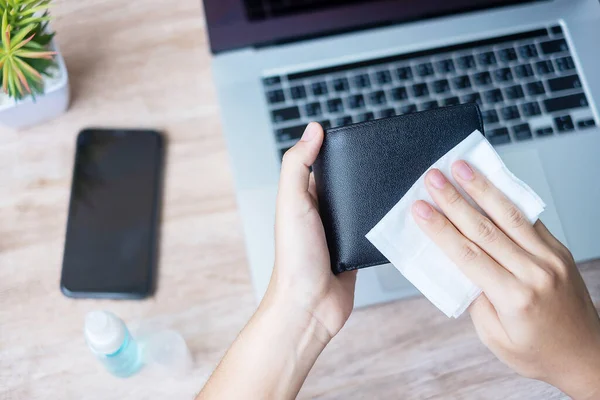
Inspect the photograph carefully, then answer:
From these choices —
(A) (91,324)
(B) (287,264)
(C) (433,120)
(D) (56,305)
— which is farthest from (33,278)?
(C) (433,120)

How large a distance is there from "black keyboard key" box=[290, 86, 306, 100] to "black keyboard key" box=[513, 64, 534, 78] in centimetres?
26

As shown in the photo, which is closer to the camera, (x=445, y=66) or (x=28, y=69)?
(x=28, y=69)

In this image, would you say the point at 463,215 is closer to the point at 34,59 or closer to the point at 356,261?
the point at 356,261

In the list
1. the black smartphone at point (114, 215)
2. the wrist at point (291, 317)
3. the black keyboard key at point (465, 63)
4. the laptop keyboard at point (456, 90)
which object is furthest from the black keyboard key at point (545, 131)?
the black smartphone at point (114, 215)

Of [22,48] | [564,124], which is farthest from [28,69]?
[564,124]

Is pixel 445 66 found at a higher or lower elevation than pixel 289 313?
higher

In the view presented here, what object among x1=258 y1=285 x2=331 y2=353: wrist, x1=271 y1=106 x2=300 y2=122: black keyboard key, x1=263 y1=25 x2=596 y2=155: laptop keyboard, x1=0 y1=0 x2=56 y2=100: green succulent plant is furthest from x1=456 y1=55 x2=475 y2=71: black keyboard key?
x1=0 y1=0 x2=56 y2=100: green succulent plant

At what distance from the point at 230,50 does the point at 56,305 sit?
35 centimetres

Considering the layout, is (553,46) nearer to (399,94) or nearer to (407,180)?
(399,94)

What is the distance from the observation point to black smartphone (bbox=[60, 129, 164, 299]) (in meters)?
0.61

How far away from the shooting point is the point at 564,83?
671mm

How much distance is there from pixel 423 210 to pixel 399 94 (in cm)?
23

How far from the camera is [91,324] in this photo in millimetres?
513

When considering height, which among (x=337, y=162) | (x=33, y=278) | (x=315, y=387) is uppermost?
(x=337, y=162)
